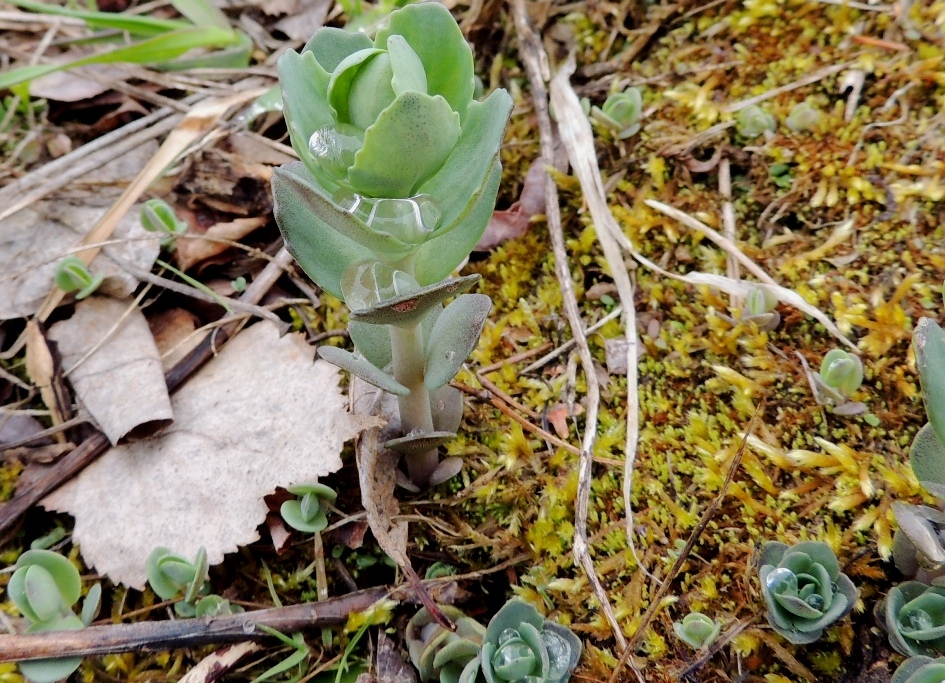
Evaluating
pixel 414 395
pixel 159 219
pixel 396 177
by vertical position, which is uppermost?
pixel 396 177

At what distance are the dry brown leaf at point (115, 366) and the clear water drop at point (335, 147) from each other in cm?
124

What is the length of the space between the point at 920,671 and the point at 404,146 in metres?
1.46

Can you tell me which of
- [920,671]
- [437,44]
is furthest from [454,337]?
[920,671]

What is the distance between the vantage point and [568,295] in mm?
2414

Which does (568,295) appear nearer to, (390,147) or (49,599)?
(390,147)

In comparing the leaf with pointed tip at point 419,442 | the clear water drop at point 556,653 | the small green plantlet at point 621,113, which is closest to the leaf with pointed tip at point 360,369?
the leaf with pointed tip at point 419,442

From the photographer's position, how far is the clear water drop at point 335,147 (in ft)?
4.69

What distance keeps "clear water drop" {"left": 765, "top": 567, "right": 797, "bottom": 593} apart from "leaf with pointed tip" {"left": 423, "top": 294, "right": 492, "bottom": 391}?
2.95ft

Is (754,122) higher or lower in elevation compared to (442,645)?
higher

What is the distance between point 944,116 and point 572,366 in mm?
1575

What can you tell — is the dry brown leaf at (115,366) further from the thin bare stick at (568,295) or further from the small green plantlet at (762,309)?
the small green plantlet at (762,309)

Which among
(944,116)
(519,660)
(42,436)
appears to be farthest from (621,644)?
(944,116)

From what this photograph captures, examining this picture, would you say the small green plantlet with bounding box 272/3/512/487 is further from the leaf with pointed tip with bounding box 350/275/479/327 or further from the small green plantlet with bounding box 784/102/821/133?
the small green plantlet with bounding box 784/102/821/133

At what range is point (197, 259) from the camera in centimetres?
265
